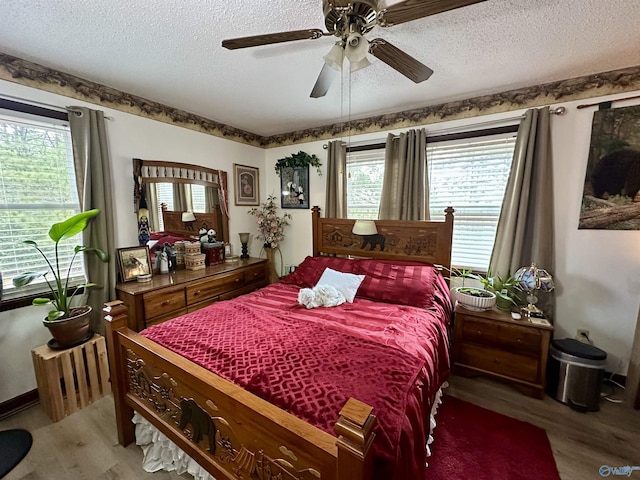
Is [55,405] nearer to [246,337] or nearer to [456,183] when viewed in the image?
[246,337]

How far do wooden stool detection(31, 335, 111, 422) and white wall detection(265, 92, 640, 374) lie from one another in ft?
12.8

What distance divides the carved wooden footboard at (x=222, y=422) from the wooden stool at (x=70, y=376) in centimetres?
63

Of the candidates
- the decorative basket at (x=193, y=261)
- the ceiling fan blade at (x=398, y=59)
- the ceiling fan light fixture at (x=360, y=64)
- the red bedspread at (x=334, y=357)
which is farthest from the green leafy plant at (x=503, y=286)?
the decorative basket at (x=193, y=261)

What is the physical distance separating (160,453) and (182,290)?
1.27m

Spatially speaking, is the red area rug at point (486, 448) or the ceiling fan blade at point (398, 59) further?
the red area rug at point (486, 448)

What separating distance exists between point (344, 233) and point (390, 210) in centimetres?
57

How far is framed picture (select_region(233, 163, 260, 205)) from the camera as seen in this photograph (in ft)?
11.5

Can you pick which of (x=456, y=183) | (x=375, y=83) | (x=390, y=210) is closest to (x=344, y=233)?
(x=390, y=210)

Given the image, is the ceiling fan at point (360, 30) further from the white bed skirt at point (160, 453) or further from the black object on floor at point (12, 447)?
the black object on floor at point (12, 447)

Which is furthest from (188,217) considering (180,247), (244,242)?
(244,242)

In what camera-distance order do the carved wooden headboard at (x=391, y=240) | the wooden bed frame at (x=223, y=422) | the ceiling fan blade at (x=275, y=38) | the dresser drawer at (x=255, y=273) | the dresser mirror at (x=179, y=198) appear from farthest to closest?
the dresser drawer at (x=255, y=273) < the dresser mirror at (x=179, y=198) < the carved wooden headboard at (x=391, y=240) < the ceiling fan blade at (x=275, y=38) < the wooden bed frame at (x=223, y=422)

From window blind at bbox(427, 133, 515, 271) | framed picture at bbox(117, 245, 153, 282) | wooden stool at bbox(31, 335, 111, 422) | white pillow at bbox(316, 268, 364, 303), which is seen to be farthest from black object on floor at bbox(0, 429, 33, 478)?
window blind at bbox(427, 133, 515, 271)

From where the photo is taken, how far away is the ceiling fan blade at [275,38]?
1.25 meters

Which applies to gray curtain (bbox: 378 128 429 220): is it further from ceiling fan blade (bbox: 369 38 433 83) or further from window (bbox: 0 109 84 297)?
window (bbox: 0 109 84 297)
